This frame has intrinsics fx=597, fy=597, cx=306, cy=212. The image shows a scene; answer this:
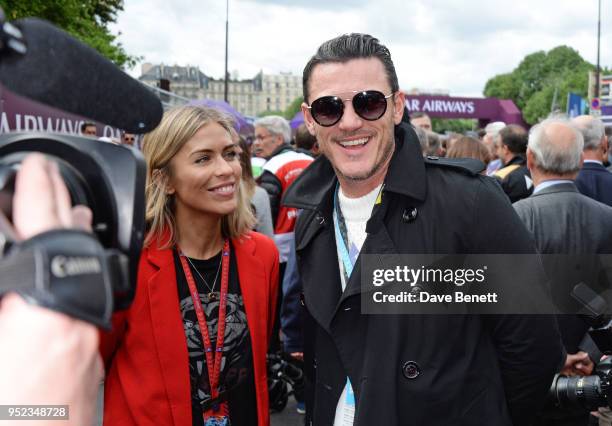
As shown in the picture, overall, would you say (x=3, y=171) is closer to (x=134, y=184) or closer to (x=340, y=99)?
(x=134, y=184)

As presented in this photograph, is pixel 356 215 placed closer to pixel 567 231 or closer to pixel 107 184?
pixel 107 184

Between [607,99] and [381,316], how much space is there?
26.0 m

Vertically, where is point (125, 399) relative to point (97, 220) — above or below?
below

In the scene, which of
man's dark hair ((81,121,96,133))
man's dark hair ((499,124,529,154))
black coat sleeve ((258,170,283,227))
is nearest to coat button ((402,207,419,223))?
black coat sleeve ((258,170,283,227))

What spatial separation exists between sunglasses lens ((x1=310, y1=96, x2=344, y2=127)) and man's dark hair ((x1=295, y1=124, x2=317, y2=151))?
4.53 m

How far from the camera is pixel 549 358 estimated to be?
216 centimetres

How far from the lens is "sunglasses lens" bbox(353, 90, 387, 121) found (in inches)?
87.1

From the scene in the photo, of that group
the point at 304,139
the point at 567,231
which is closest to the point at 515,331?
the point at 567,231

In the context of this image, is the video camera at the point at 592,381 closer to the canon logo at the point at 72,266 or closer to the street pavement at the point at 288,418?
the canon logo at the point at 72,266

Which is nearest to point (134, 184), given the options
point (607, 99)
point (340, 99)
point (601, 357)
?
point (340, 99)

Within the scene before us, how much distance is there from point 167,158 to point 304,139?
14.5 feet

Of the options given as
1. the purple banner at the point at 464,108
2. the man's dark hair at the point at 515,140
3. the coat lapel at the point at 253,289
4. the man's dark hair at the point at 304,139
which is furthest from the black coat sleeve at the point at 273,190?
the purple banner at the point at 464,108

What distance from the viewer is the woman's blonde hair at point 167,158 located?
2.52m

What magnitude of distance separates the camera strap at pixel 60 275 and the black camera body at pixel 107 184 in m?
0.04
